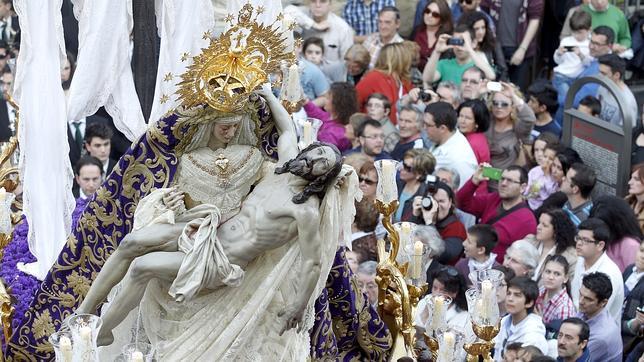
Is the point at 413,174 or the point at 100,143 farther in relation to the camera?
the point at 100,143

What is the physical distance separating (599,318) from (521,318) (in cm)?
49

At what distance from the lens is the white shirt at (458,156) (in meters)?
13.6

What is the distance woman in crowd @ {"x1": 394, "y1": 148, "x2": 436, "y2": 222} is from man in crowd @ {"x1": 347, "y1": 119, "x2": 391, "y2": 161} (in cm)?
55

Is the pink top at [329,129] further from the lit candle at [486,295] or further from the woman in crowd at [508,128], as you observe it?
the lit candle at [486,295]

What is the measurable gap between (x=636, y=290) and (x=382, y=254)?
6.83 feet

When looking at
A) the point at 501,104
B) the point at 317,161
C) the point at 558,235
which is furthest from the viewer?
the point at 501,104

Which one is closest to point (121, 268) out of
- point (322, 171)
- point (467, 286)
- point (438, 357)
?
point (322, 171)

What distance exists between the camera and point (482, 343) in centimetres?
969

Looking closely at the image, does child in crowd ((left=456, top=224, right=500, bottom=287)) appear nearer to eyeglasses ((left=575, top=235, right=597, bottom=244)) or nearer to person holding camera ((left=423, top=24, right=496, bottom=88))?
eyeglasses ((left=575, top=235, right=597, bottom=244))

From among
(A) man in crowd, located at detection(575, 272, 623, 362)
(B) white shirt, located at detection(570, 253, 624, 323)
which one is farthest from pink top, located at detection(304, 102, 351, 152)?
(A) man in crowd, located at detection(575, 272, 623, 362)

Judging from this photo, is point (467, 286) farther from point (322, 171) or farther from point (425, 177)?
point (322, 171)

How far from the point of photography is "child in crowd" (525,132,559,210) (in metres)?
13.5

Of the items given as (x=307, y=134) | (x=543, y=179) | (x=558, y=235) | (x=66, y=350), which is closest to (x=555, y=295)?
(x=558, y=235)

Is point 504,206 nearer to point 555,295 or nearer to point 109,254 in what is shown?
point 555,295
